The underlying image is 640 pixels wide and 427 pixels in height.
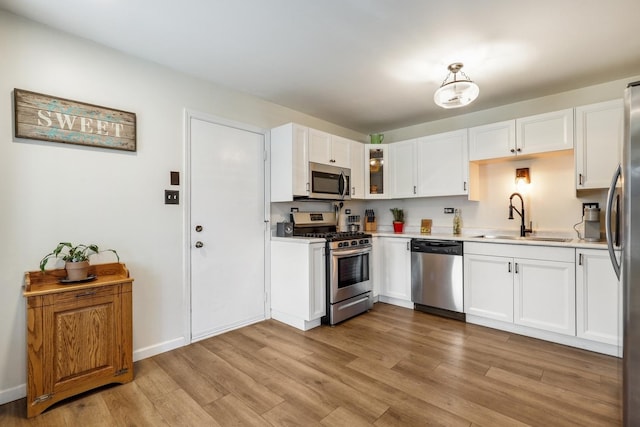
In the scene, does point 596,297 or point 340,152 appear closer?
point 596,297

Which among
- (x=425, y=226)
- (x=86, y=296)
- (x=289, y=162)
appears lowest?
(x=86, y=296)

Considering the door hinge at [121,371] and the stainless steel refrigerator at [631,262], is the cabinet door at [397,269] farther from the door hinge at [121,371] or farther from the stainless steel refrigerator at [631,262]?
the door hinge at [121,371]

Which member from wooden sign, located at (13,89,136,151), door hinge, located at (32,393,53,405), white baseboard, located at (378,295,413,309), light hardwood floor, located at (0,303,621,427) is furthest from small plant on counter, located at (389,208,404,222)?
door hinge, located at (32,393,53,405)

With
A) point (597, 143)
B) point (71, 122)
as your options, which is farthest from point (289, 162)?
point (597, 143)

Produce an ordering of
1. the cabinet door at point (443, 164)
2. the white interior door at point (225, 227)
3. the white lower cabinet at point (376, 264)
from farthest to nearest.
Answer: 1. the white lower cabinet at point (376, 264)
2. the cabinet door at point (443, 164)
3. the white interior door at point (225, 227)

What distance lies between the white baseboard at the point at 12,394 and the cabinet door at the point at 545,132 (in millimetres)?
4577

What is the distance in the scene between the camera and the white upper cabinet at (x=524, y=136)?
9.64 feet

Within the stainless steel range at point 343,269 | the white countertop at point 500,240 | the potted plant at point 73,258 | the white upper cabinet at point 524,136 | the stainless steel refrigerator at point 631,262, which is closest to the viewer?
the stainless steel refrigerator at point 631,262

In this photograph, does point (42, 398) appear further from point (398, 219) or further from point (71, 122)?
point (398, 219)

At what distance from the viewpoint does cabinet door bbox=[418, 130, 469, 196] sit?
361cm

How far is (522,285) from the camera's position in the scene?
9.45ft

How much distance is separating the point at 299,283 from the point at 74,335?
5.90ft

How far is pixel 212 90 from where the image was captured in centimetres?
296

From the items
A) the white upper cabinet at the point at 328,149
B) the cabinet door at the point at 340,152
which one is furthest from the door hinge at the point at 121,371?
the cabinet door at the point at 340,152
